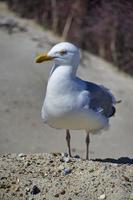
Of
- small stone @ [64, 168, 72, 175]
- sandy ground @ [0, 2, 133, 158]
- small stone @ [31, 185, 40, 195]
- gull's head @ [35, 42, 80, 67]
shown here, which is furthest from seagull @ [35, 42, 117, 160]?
sandy ground @ [0, 2, 133, 158]

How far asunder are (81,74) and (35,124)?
239 cm

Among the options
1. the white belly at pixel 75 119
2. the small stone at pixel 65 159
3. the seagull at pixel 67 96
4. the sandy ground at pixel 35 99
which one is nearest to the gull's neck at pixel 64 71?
the seagull at pixel 67 96

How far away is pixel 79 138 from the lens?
9.48 m

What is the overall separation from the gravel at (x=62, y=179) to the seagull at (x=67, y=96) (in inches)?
17.0

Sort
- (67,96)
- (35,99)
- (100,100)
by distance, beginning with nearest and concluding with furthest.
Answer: (67,96) → (100,100) → (35,99)

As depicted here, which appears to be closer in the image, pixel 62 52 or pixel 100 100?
pixel 62 52

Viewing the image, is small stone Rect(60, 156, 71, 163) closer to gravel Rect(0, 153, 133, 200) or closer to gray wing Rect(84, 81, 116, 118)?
gravel Rect(0, 153, 133, 200)

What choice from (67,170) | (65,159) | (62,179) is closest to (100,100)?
(65,159)

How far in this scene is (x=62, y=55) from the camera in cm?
546

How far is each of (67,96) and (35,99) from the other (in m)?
5.36

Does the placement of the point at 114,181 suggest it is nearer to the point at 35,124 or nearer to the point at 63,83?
the point at 63,83

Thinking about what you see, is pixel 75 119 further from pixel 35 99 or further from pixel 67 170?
pixel 35 99

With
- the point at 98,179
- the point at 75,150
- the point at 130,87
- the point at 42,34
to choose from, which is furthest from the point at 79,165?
the point at 42,34

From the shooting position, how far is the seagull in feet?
17.5
